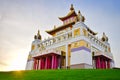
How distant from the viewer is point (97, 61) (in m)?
32.1

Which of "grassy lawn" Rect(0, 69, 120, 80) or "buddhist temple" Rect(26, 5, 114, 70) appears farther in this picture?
"buddhist temple" Rect(26, 5, 114, 70)

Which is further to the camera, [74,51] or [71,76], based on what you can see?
[74,51]

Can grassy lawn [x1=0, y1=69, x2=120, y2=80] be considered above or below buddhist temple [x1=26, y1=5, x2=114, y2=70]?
below

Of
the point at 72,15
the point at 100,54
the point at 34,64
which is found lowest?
the point at 34,64

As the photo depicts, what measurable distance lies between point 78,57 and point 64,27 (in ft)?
46.0

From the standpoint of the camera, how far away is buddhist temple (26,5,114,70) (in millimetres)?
27606

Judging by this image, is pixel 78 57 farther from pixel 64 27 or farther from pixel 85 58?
pixel 64 27

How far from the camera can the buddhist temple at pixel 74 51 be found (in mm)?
27606

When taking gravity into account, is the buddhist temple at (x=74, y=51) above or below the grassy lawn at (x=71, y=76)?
above

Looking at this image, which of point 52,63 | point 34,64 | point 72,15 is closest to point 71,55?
point 52,63

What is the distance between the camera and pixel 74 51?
28531 millimetres

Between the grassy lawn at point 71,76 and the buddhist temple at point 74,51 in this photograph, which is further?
the buddhist temple at point 74,51

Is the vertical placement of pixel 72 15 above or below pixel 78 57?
above

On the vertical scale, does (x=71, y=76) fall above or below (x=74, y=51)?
below
